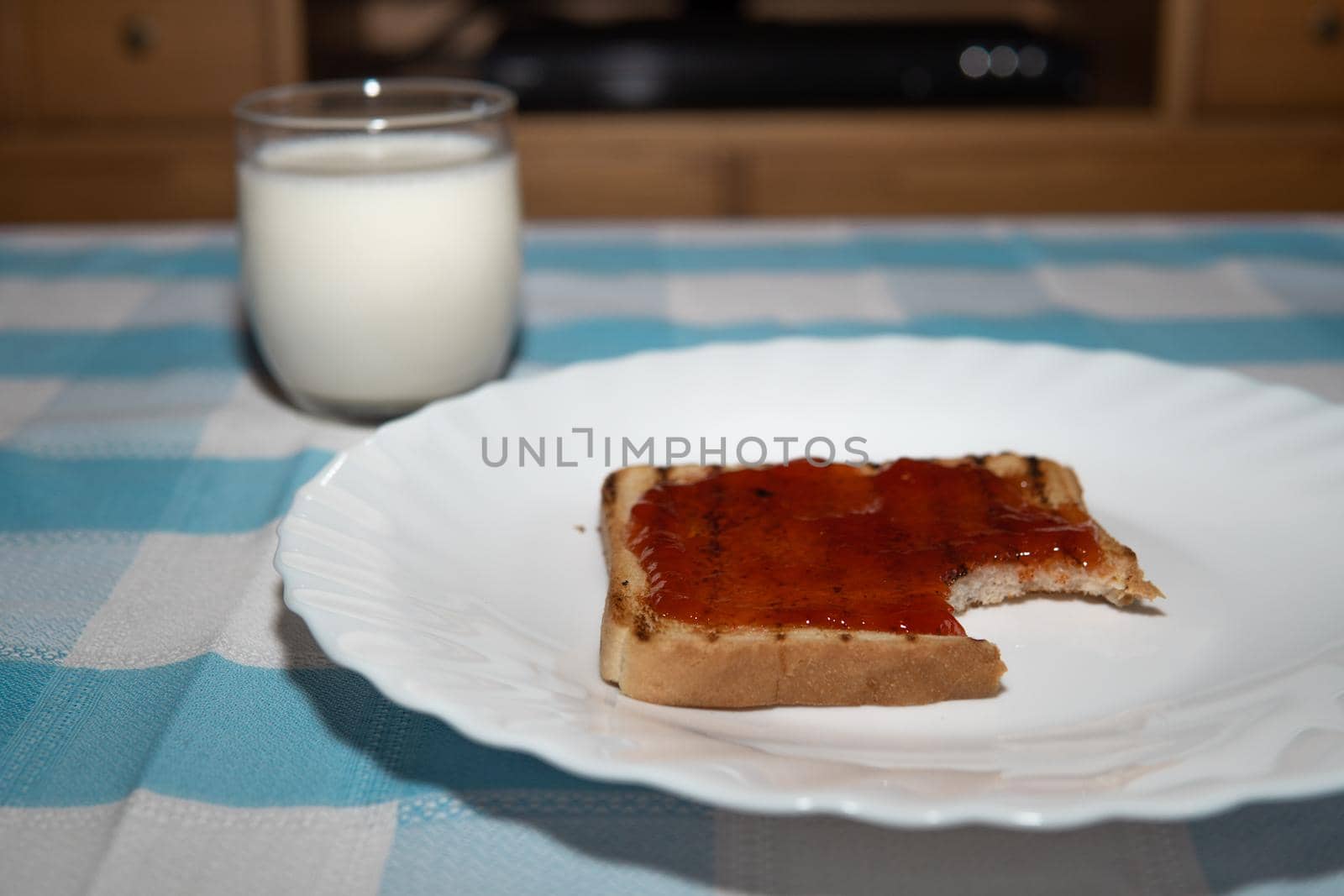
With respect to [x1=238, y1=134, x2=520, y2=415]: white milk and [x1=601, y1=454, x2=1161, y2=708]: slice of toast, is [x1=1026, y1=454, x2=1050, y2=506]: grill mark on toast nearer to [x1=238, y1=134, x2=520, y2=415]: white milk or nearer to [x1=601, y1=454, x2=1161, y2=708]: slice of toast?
[x1=601, y1=454, x2=1161, y2=708]: slice of toast

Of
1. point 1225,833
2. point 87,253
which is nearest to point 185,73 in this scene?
point 87,253

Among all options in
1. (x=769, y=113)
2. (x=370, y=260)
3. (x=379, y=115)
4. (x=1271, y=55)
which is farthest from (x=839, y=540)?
(x=1271, y=55)

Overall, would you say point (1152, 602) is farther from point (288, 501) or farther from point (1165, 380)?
point (288, 501)

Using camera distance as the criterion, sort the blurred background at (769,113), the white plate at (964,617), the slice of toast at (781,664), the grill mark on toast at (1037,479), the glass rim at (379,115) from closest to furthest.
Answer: the white plate at (964,617) → the slice of toast at (781,664) → the grill mark on toast at (1037,479) → the glass rim at (379,115) → the blurred background at (769,113)

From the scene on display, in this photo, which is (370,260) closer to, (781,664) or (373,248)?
(373,248)

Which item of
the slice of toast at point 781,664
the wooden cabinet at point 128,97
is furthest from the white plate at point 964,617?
the wooden cabinet at point 128,97

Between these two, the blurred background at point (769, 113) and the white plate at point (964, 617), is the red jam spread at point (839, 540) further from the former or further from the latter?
the blurred background at point (769, 113)

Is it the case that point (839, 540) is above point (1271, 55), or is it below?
below
